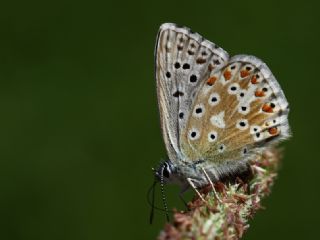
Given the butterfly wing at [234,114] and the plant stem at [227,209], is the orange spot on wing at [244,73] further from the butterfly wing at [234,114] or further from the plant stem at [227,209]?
the plant stem at [227,209]

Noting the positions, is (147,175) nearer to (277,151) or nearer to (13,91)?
(13,91)

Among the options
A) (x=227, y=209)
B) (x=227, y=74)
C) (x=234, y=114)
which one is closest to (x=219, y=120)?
(x=234, y=114)

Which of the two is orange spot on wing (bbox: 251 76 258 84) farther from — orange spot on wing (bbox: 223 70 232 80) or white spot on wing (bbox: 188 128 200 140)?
white spot on wing (bbox: 188 128 200 140)

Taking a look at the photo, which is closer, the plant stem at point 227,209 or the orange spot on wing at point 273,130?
the plant stem at point 227,209

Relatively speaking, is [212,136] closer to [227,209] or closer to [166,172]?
[166,172]

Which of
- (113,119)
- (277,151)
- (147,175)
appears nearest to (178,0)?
(113,119)

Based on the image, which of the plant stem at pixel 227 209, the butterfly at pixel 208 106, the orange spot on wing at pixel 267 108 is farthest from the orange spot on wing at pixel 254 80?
the plant stem at pixel 227 209
